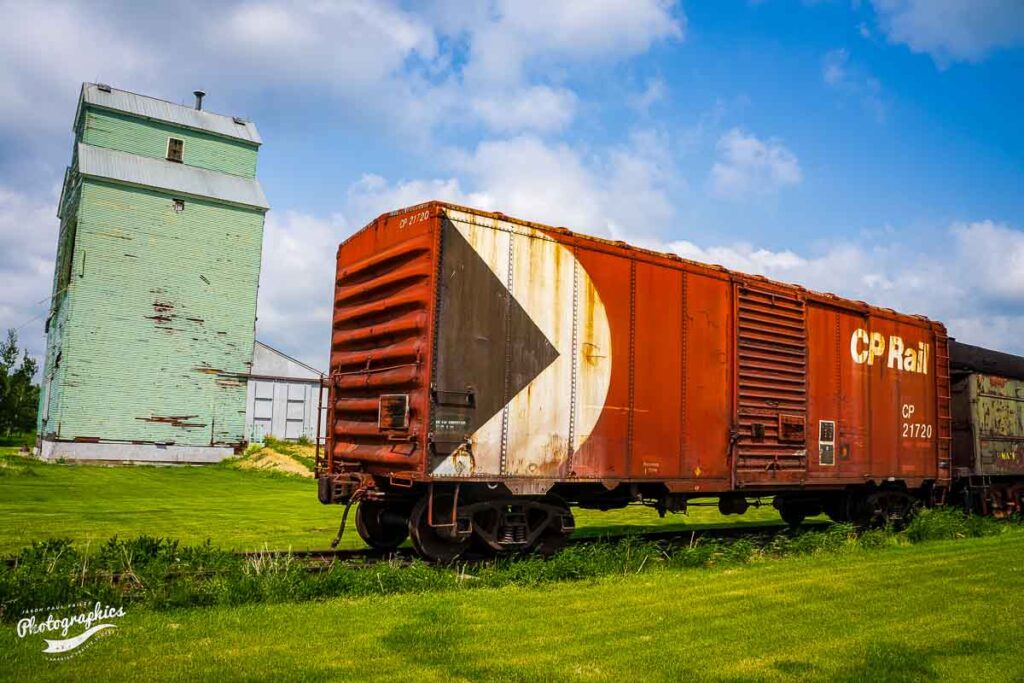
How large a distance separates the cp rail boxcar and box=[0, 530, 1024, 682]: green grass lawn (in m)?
1.66

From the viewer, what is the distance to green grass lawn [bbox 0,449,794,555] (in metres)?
12.7

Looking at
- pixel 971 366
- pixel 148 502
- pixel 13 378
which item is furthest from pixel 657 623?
pixel 13 378

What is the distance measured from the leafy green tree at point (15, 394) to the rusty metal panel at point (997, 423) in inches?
1696

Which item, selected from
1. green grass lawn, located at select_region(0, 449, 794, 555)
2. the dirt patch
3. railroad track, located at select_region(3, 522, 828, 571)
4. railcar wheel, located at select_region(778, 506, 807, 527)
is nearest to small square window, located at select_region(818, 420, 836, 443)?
railroad track, located at select_region(3, 522, 828, 571)

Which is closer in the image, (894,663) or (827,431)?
(894,663)

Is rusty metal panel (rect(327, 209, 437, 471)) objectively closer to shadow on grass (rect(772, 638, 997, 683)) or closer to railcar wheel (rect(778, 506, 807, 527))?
shadow on grass (rect(772, 638, 997, 683))

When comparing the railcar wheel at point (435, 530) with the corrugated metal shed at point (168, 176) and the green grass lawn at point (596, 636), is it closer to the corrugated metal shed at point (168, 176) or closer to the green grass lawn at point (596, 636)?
the green grass lawn at point (596, 636)

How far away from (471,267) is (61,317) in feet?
93.5

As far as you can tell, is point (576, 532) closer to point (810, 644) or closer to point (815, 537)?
point (815, 537)

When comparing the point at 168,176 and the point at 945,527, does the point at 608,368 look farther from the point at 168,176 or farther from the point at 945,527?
the point at 168,176

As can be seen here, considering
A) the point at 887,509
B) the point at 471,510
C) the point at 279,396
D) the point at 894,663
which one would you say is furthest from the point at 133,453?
the point at 894,663

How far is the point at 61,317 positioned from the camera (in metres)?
31.9

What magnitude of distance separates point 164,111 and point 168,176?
150 inches

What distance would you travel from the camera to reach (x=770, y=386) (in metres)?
12.8
